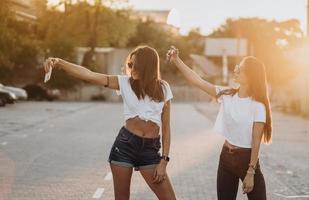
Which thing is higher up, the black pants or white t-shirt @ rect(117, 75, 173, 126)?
white t-shirt @ rect(117, 75, 173, 126)

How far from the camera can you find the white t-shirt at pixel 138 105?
552 cm

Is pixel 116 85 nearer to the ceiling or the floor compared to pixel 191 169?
nearer to the ceiling

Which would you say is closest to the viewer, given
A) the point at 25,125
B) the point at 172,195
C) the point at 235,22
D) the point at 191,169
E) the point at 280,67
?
the point at 172,195

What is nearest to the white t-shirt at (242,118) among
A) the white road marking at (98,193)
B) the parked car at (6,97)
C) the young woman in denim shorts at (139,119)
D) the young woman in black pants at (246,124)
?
the young woman in black pants at (246,124)

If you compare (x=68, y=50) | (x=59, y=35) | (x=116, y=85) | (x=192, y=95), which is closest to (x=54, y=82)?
(x=68, y=50)

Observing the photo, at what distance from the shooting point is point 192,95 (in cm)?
7594

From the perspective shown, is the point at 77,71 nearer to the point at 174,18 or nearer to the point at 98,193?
the point at 174,18

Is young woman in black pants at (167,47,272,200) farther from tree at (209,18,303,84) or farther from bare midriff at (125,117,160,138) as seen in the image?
tree at (209,18,303,84)

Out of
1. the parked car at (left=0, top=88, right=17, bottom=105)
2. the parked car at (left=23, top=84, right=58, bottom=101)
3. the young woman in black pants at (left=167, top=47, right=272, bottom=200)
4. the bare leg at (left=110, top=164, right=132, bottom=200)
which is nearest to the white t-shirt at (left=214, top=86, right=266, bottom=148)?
the young woman in black pants at (left=167, top=47, right=272, bottom=200)

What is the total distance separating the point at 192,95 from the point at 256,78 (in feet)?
231

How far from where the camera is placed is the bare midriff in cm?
554

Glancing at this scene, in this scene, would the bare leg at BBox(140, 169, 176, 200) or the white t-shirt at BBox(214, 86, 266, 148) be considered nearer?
the bare leg at BBox(140, 169, 176, 200)

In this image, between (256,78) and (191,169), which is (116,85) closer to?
(256,78)

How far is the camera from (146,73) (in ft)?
18.0
